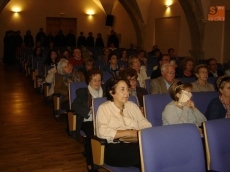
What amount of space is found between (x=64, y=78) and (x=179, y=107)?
272 centimetres

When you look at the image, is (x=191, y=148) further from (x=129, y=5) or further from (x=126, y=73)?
(x=129, y=5)

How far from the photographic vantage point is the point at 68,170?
4066 mm

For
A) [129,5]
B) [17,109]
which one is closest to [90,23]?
[129,5]

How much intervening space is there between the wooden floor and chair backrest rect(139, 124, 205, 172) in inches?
75.5

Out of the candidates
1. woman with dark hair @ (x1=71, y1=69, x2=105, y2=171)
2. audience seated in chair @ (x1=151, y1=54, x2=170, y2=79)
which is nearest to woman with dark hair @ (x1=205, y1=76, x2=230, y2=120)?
woman with dark hair @ (x1=71, y1=69, x2=105, y2=171)

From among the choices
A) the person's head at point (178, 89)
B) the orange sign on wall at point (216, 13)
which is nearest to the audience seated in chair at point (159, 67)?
the person's head at point (178, 89)

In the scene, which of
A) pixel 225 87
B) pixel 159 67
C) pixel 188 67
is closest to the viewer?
pixel 225 87

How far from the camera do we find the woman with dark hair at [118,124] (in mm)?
3039

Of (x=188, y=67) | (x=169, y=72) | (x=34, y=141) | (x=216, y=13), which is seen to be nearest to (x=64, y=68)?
(x=34, y=141)

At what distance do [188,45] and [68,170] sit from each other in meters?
10.1

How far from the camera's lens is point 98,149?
123 inches

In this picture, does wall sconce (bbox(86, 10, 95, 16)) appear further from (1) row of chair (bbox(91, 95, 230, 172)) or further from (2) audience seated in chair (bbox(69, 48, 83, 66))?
(1) row of chair (bbox(91, 95, 230, 172))

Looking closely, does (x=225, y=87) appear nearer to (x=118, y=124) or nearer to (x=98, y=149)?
(x=118, y=124)

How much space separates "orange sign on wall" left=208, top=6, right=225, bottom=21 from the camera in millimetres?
10992
